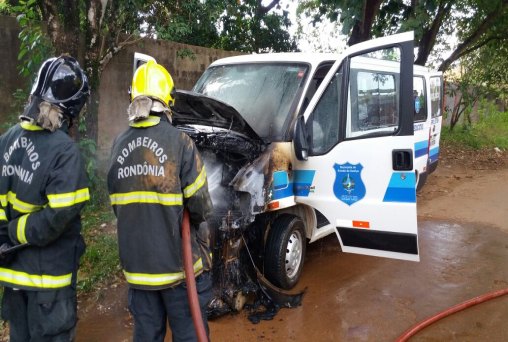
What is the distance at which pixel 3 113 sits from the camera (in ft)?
18.3

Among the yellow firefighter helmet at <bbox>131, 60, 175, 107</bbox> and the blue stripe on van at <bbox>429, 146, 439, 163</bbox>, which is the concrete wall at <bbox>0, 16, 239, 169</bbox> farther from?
the blue stripe on van at <bbox>429, 146, 439, 163</bbox>

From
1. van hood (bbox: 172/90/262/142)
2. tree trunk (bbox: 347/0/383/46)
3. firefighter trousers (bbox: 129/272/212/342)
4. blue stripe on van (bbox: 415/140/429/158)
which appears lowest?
firefighter trousers (bbox: 129/272/212/342)

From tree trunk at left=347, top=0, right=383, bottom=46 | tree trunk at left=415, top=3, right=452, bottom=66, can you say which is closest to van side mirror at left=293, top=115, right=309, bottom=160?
tree trunk at left=347, top=0, right=383, bottom=46

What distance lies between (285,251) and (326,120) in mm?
1265

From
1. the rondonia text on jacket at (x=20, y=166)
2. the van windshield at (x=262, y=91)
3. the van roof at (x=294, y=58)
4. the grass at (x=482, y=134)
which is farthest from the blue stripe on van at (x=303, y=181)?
the grass at (x=482, y=134)

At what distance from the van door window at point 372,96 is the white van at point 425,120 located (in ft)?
9.32

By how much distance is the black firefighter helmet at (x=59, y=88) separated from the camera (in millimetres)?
2295

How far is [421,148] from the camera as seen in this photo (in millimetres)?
6906

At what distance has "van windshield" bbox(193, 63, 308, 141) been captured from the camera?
4152 mm

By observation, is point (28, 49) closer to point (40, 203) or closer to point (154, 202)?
point (40, 203)

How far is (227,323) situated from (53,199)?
1997 millimetres

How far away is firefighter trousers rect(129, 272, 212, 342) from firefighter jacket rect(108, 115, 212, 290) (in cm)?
9

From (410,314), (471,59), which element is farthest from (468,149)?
(410,314)

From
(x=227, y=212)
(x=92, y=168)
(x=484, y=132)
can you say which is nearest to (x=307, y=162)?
(x=227, y=212)
